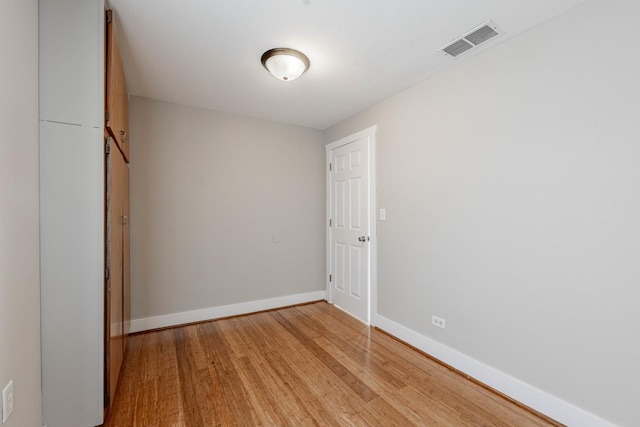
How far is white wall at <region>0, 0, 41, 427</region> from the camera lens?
45.7 inches

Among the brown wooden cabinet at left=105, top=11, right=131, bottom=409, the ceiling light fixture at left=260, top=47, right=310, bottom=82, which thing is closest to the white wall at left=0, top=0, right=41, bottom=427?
the brown wooden cabinet at left=105, top=11, right=131, bottom=409

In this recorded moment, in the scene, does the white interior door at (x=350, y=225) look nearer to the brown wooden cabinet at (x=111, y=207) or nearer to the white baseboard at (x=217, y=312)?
the white baseboard at (x=217, y=312)

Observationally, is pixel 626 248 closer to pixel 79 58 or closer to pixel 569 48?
pixel 569 48

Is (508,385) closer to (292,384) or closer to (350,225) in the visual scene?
(292,384)

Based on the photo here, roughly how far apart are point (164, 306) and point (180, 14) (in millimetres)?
2783

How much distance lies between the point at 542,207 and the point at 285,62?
2.07 m

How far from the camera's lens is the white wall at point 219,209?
3.03 metres

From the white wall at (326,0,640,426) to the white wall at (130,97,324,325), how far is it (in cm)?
171

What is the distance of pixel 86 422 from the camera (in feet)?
5.09

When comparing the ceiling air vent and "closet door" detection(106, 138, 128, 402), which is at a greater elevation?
the ceiling air vent

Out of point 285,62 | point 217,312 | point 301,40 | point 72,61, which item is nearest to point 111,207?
point 72,61

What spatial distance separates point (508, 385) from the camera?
1938 mm

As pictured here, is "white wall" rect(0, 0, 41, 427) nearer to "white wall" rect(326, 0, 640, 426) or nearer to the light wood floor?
the light wood floor

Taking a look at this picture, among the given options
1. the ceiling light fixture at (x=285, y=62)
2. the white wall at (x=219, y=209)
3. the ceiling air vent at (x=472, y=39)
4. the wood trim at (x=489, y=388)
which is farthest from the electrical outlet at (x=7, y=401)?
the ceiling air vent at (x=472, y=39)
